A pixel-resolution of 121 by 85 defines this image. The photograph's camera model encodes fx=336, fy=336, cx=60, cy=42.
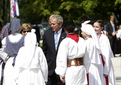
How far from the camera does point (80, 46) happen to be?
5.89 m

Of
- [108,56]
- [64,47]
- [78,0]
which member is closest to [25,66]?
[64,47]

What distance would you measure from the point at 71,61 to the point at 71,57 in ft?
0.24

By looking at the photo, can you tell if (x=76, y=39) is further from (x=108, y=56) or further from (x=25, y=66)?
(x=108, y=56)

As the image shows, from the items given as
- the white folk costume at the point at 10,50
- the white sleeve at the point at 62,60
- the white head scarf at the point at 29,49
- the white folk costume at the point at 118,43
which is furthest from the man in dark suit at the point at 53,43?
the white folk costume at the point at 118,43

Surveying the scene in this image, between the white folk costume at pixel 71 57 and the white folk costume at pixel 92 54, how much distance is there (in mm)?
548

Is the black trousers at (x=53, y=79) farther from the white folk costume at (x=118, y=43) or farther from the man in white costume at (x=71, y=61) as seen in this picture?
the white folk costume at (x=118, y=43)

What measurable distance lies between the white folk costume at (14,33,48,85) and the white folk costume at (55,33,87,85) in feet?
2.01

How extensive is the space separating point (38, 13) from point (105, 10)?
21.4ft

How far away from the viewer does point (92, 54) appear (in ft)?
21.7

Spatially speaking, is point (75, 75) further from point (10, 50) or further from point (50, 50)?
point (10, 50)

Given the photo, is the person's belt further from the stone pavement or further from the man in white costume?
the stone pavement

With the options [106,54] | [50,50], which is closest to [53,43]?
[50,50]

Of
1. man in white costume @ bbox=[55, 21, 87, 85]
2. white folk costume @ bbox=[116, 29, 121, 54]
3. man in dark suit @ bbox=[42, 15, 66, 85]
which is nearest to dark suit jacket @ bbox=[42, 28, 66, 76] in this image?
man in dark suit @ bbox=[42, 15, 66, 85]

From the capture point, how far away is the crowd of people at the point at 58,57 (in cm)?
583
